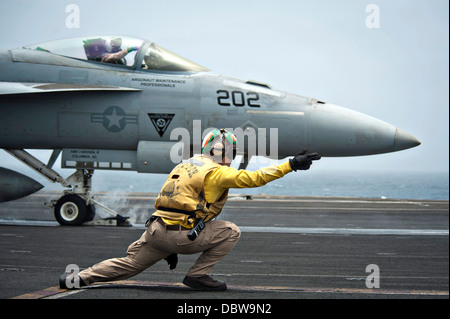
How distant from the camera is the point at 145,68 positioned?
44.6 feet

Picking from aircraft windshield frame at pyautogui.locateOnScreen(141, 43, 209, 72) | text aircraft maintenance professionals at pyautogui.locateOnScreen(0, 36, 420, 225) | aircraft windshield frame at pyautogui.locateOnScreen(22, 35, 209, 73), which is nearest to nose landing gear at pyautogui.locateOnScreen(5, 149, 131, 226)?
text aircraft maintenance professionals at pyautogui.locateOnScreen(0, 36, 420, 225)

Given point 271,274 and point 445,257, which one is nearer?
point 271,274

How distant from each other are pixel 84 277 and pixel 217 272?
8.60 ft

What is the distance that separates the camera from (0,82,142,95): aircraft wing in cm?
1265

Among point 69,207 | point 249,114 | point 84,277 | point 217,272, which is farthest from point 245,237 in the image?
point 84,277

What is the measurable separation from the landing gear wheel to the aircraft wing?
2598mm

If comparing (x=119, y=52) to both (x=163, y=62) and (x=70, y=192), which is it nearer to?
(x=163, y=62)

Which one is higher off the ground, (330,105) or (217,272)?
(330,105)

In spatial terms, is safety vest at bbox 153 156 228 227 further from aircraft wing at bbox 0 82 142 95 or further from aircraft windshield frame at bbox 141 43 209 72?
aircraft windshield frame at bbox 141 43 209 72

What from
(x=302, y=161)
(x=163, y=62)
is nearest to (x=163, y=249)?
(x=302, y=161)

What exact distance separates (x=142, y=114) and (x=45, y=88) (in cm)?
198

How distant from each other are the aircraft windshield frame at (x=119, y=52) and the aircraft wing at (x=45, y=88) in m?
0.66
